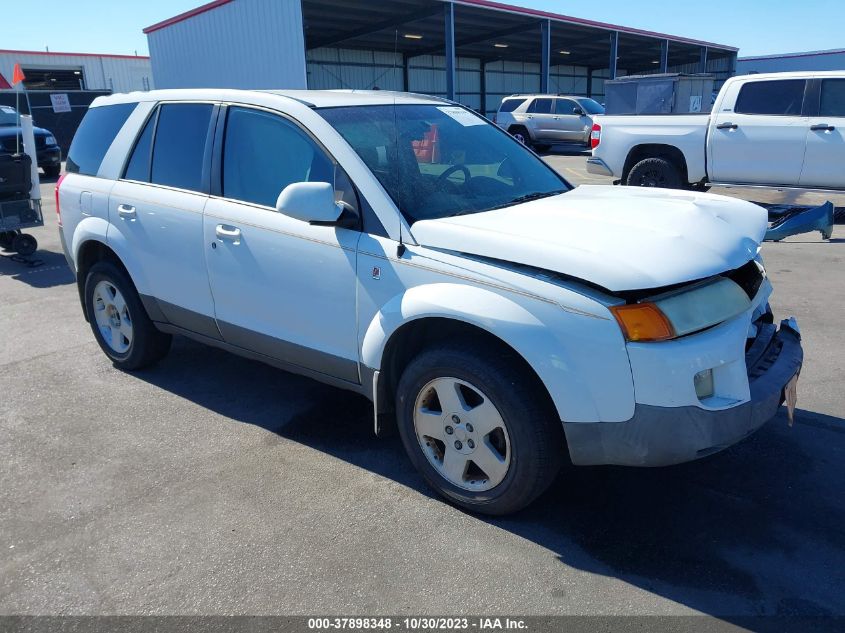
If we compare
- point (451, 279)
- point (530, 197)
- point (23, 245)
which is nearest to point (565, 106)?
point (23, 245)

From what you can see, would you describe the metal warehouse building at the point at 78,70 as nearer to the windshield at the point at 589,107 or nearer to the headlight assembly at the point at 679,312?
the windshield at the point at 589,107

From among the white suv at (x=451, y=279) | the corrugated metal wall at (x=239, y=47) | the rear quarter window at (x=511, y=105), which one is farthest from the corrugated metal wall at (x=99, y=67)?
the white suv at (x=451, y=279)

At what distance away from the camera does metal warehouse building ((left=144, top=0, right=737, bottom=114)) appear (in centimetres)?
2105

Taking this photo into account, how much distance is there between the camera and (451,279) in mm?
2947

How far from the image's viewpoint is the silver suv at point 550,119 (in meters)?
22.4

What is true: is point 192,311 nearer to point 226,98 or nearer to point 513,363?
point 226,98

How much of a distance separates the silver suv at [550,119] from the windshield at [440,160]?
63.1ft

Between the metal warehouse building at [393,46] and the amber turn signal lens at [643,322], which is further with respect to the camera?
the metal warehouse building at [393,46]

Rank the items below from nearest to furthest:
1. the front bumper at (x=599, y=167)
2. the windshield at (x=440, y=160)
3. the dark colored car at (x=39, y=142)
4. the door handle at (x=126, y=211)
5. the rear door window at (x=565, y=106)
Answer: the windshield at (x=440, y=160) < the door handle at (x=126, y=211) < the front bumper at (x=599, y=167) < the dark colored car at (x=39, y=142) < the rear door window at (x=565, y=106)

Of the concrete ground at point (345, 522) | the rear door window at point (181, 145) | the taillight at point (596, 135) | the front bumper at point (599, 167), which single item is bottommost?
the concrete ground at point (345, 522)

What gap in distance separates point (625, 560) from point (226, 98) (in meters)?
3.15

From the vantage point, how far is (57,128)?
2614cm

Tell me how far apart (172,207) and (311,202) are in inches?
53.6

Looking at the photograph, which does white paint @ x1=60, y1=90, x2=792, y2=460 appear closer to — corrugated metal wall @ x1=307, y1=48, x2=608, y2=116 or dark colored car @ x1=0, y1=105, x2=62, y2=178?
dark colored car @ x1=0, y1=105, x2=62, y2=178
